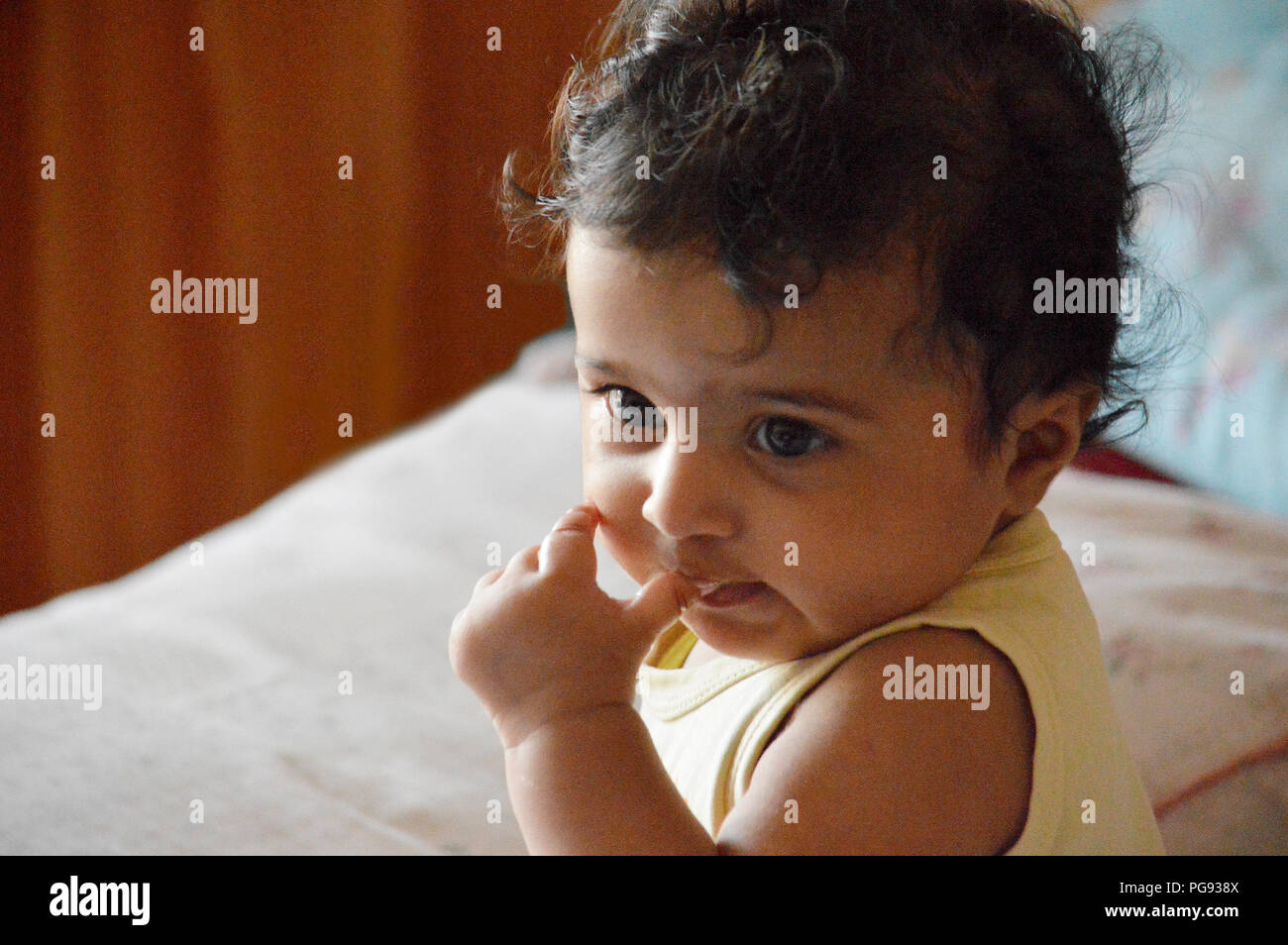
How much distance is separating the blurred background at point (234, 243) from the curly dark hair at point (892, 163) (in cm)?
166

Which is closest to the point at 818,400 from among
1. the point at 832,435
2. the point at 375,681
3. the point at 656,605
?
the point at 832,435

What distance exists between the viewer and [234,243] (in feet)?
7.88

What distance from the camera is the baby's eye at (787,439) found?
605mm

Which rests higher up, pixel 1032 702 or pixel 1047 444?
pixel 1047 444

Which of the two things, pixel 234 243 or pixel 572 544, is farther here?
pixel 234 243

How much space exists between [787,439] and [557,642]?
→ 0.50ft

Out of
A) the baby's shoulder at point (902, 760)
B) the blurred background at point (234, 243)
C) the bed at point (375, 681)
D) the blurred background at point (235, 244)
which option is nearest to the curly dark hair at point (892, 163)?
the baby's shoulder at point (902, 760)

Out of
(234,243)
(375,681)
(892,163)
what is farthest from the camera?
(234,243)

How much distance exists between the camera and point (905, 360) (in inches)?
23.4

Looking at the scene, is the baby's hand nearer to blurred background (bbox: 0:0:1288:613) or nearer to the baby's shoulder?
the baby's shoulder

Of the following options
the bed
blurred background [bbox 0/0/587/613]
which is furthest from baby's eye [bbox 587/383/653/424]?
blurred background [bbox 0/0/587/613]

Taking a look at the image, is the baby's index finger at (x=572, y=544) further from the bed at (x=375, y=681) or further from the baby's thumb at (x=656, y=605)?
the bed at (x=375, y=681)

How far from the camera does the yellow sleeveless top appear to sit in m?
0.63

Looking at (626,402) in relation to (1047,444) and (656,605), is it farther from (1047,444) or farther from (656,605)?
(1047,444)
